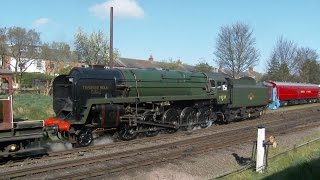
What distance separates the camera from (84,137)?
15.8 m

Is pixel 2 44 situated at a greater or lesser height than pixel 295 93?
greater

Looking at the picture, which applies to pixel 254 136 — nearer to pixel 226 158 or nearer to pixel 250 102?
pixel 226 158

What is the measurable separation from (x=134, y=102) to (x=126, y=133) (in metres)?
1.36

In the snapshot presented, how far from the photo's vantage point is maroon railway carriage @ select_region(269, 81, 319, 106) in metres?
42.1

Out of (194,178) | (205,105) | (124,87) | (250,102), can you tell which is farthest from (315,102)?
(194,178)

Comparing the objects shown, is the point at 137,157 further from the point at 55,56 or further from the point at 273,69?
the point at 273,69

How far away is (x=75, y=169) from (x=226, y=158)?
17.4 ft

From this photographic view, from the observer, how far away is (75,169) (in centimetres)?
1181

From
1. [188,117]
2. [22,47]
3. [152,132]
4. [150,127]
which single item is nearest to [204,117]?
[188,117]

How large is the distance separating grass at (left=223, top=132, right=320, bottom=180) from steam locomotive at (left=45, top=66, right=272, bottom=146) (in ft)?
19.3

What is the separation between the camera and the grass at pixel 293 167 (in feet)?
35.3

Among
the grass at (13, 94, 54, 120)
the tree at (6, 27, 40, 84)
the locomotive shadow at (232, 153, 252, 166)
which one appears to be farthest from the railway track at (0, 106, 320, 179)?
the tree at (6, 27, 40, 84)

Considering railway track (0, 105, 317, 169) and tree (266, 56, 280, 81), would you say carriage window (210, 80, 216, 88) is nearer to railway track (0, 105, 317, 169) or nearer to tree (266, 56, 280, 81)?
railway track (0, 105, 317, 169)

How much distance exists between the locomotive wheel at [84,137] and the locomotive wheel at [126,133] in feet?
5.67
